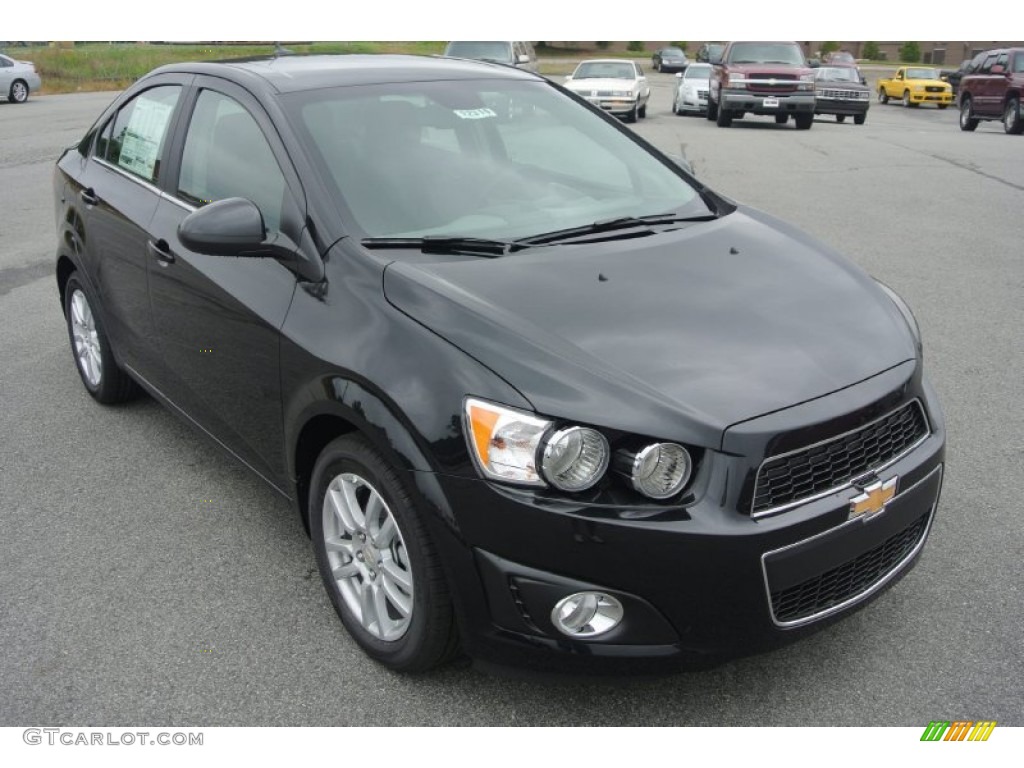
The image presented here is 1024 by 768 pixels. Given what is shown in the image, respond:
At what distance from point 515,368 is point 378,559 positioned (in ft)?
2.58

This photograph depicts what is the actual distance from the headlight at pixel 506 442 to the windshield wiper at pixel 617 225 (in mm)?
958

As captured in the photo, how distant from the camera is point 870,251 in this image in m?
8.62

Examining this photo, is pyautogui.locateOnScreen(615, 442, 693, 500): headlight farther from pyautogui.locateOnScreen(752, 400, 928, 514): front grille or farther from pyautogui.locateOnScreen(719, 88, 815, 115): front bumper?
pyautogui.locateOnScreen(719, 88, 815, 115): front bumper

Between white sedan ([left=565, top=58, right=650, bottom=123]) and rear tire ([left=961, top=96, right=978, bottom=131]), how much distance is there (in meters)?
7.71

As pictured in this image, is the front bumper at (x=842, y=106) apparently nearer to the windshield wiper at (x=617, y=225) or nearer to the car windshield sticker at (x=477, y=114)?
the car windshield sticker at (x=477, y=114)

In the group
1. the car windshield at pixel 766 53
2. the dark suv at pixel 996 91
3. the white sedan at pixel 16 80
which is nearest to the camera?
the car windshield at pixel 766 53

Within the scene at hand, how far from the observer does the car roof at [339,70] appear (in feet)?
12.4

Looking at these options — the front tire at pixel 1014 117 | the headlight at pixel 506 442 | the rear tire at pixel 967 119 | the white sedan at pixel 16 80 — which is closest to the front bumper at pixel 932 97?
the rear tire at pixel 967 119

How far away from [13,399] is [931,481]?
460cm

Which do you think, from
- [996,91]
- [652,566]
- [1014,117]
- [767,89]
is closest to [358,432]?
[652,566]

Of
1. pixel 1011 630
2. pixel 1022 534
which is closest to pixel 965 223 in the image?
pixel 1022 534

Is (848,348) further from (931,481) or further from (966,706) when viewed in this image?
(966,706)

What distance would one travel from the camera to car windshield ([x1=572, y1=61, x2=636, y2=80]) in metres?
23.6
